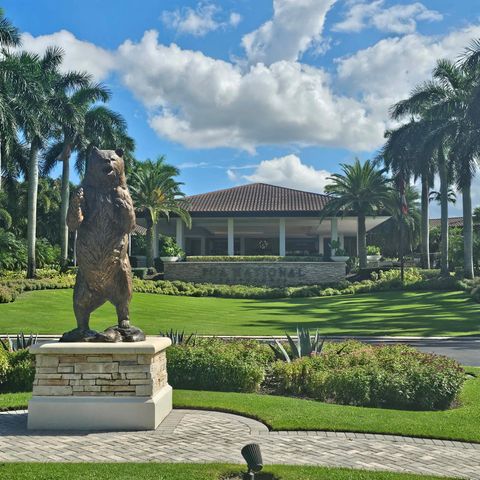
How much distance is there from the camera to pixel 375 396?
915 cm

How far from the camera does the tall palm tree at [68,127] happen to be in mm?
34500

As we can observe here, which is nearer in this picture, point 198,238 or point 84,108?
point 84,108

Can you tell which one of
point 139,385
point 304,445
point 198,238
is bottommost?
point 304,445

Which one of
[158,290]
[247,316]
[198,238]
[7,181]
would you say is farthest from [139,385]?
[198,238]

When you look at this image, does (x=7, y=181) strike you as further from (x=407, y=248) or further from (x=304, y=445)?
(x=407, y=248)

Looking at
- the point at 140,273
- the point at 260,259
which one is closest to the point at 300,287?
the point at 260,259

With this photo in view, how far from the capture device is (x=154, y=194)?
41.2 metres

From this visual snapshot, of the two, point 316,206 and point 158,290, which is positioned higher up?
point 316,206

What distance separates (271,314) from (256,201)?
2085 centimetres

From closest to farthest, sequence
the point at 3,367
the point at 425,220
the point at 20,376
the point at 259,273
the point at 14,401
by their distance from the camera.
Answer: the point at 14,401
the point at 3,367
the point at 20,376
the point at 259,273
the point at 425,220

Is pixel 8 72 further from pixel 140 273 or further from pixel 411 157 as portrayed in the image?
pixel 411 157

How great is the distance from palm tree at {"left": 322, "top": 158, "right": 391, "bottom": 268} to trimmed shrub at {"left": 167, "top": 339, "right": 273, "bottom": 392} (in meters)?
32.0

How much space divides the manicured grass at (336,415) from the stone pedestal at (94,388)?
1471 millimetres

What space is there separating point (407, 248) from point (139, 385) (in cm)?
6447
